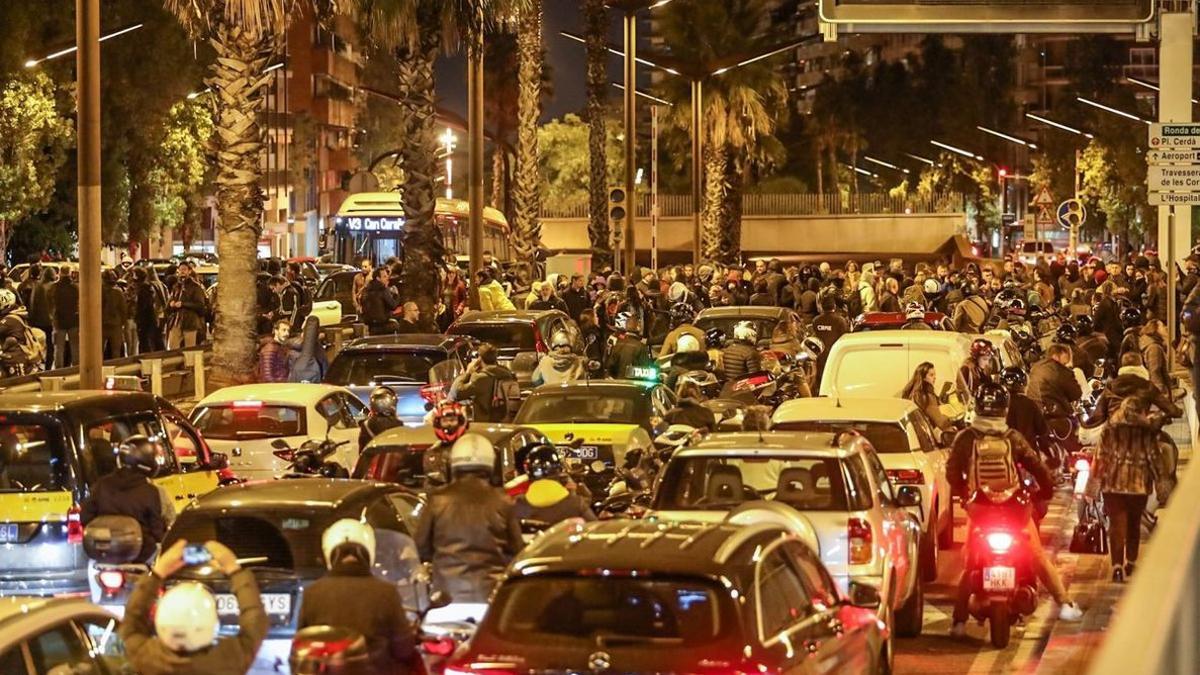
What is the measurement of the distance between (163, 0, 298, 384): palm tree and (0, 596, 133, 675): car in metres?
18.3

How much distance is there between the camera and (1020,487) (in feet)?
44.4

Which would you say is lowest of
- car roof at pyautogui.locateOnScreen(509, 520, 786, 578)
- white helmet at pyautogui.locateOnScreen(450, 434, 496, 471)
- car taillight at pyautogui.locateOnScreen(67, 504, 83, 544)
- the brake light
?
the brake light

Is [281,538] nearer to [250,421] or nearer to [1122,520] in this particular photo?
[1122,520]

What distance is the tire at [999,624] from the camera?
13.3 m

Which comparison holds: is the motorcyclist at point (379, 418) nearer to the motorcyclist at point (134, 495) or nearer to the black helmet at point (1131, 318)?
the motorcyclist at point (134, 495)

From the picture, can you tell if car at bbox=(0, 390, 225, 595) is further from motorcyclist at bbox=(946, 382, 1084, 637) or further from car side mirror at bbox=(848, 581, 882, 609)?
car side mirror at bbox=(848, 581, 882, 609)

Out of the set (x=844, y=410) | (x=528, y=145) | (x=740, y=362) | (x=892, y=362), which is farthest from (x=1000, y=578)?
(x=528, y=145)

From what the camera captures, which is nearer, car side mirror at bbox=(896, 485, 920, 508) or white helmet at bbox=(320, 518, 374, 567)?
white helmet at bbox=(320, 518, 374, 567)

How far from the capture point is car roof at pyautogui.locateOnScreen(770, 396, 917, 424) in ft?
50.9

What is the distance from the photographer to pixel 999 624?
43.7ft

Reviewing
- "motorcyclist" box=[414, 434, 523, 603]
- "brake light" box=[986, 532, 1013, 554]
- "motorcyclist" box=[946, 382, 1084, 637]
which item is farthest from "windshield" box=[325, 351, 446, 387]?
"motorcyclist" box=[414, 434, 523, 603]

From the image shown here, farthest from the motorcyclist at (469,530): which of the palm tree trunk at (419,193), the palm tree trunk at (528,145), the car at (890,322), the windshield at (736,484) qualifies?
the palm tree trunk at (528,145)

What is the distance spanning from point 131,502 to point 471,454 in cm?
284

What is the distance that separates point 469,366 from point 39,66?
32.4 metres
